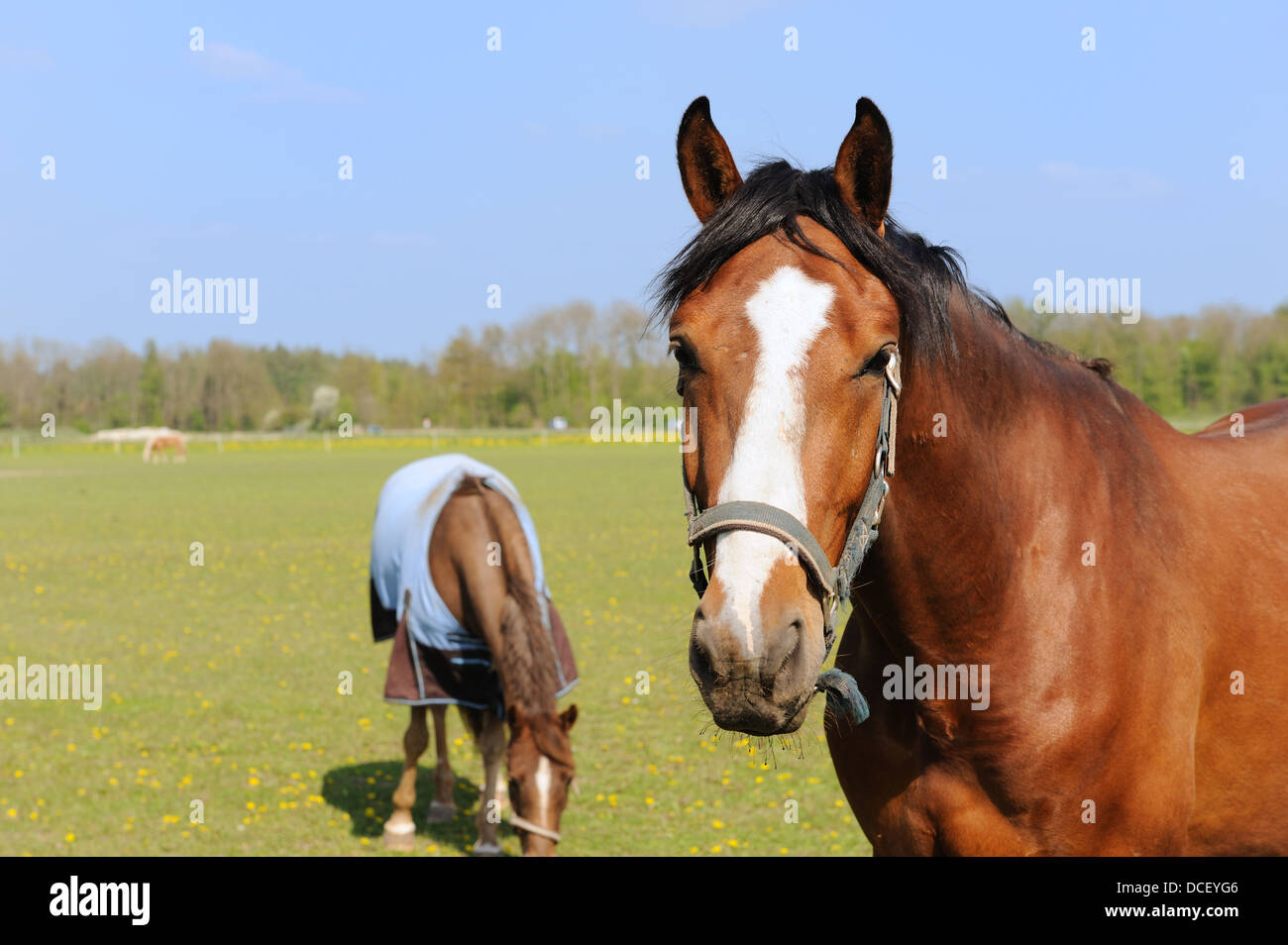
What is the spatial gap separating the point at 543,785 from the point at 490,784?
1004mm

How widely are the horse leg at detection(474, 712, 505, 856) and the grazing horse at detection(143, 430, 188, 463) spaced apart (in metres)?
57.5

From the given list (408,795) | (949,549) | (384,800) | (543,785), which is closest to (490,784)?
(408,795)

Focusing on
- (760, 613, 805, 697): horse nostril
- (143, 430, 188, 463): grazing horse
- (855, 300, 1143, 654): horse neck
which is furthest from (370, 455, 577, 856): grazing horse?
(143, 430, 188, 463): grazing horse

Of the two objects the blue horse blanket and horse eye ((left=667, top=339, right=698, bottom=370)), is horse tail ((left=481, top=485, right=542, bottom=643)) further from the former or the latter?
horse eye ((left=667, top=339, right=698, bottom=370))

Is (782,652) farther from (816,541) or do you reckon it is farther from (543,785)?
(543,785)

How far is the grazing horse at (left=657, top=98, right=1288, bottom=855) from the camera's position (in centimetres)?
200

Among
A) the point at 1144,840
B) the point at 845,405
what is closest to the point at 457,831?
the point at 1144,840

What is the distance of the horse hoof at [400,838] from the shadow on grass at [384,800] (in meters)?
0.08

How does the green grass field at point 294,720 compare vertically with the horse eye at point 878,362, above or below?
below

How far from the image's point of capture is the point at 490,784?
251 inches

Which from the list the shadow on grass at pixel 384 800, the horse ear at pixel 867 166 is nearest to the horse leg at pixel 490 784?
the shadow on grass at pixel 384 800

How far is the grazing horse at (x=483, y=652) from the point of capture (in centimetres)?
558

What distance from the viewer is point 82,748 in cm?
819

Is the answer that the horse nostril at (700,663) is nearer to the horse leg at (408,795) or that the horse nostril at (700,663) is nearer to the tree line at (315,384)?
the horse leg at (408,795)
